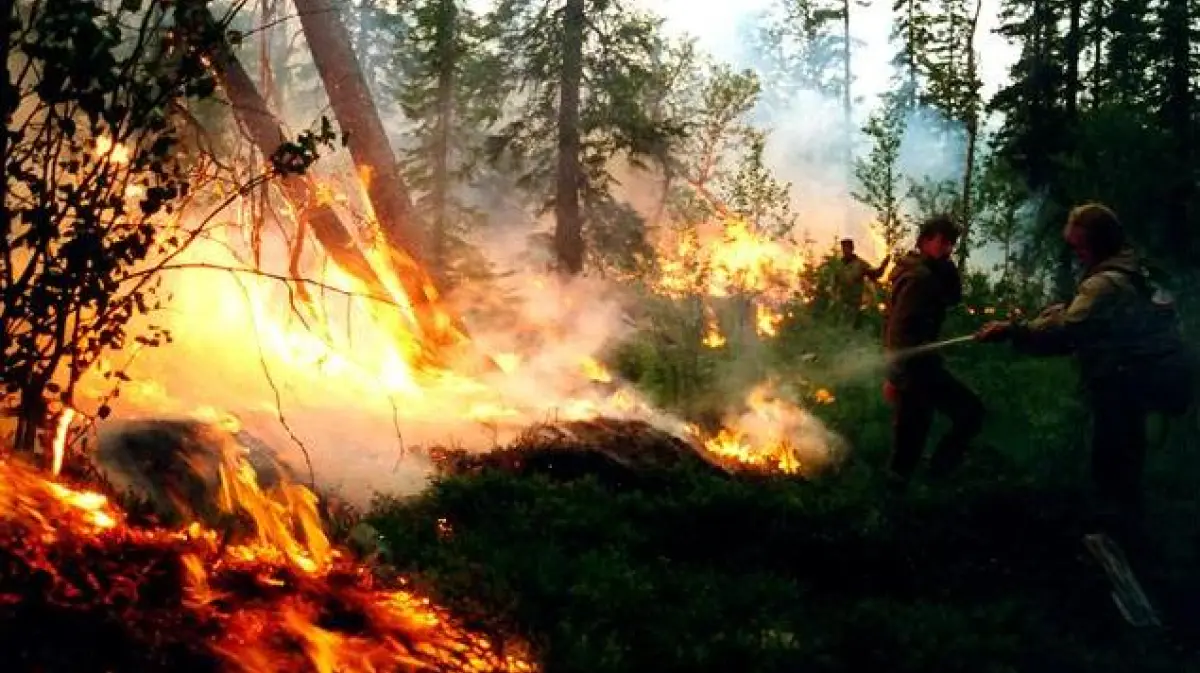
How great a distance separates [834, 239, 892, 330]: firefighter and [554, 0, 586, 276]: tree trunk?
654cm

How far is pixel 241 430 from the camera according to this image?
7.44 meters

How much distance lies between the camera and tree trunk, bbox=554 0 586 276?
64.1ft

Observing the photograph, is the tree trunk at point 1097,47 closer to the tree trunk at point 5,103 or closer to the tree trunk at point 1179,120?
the tree trunk at point 1179,120

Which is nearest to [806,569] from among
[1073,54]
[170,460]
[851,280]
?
[170,460]

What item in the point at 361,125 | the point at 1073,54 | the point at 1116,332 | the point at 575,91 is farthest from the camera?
the point at 575,91

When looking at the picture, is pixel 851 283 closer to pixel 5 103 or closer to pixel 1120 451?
pixel 1120 451

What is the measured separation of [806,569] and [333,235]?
22.3 feet

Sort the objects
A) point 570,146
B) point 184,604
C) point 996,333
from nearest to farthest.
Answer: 1. point 184,604
2. point 996,333
3. point 570,146

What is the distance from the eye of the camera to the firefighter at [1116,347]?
6.42m

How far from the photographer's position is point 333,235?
34.3ft

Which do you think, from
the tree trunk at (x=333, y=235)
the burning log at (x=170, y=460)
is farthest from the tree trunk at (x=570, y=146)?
the burning log at (x=170, y=460)

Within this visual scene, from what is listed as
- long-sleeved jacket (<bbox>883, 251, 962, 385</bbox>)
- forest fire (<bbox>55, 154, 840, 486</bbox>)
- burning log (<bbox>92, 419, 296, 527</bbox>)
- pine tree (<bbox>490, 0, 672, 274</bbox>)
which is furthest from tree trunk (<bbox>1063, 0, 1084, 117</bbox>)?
burning log (<bbox>92, 419, 296, 527</bbox>)

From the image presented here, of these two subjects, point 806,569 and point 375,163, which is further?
point 375,163

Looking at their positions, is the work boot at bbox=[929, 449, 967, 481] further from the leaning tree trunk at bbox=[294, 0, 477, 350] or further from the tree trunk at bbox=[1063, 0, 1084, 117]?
the tree trunk at bbox=[1063, 0, 1084, 117]
